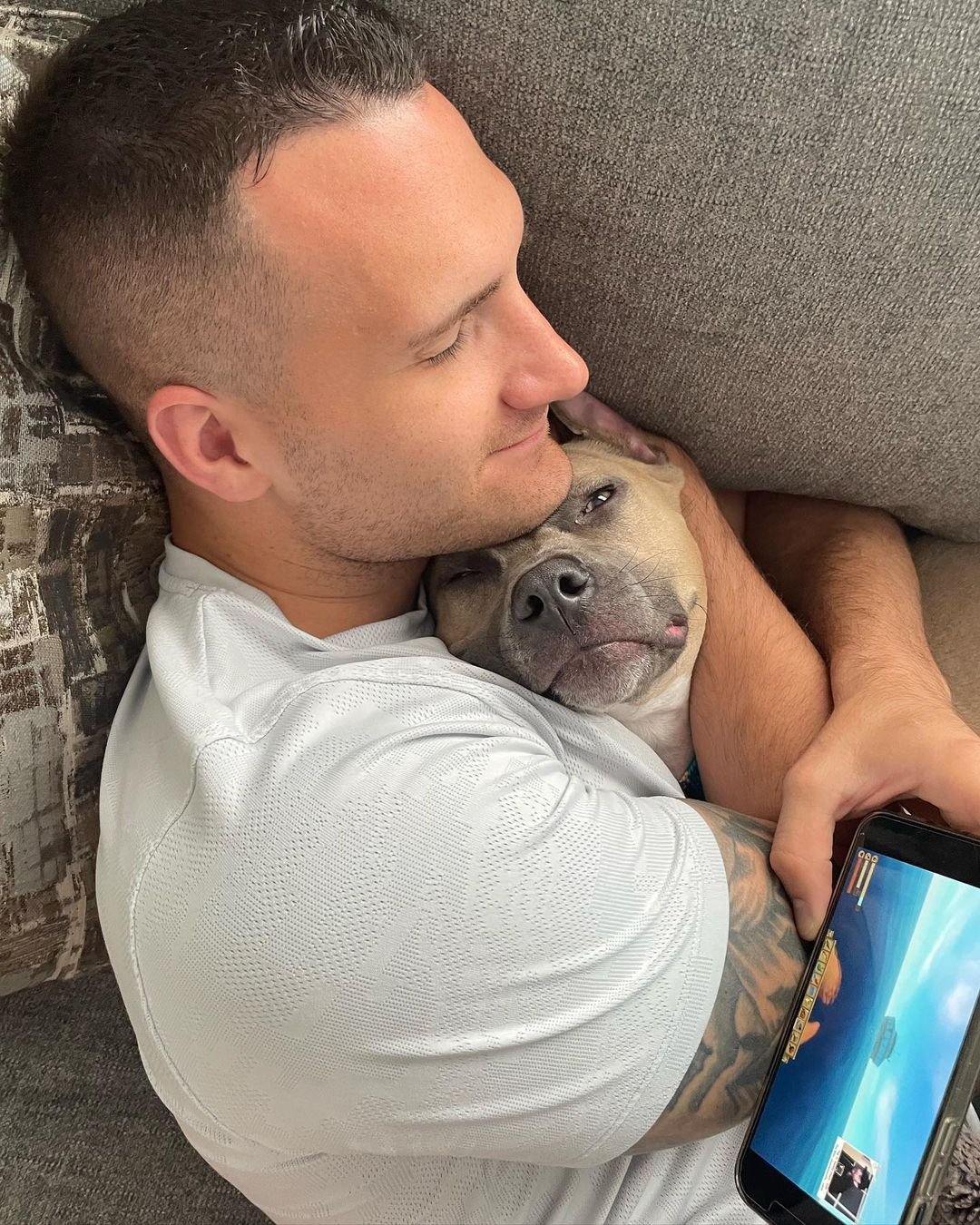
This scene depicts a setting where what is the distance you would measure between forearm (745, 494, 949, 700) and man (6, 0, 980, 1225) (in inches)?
0.8

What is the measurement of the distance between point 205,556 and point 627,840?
85cm

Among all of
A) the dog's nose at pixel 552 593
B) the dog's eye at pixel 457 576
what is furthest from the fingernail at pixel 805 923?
the dog's eye at pixel 457 576

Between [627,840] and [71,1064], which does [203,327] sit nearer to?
[627,840]

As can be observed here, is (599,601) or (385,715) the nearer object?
(385,715)

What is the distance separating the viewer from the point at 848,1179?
108 cm

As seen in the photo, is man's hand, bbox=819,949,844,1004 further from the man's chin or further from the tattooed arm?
the man's chin

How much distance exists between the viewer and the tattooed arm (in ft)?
3.85

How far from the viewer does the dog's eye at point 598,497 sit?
1.71 metres

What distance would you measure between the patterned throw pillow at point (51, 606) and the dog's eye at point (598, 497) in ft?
2.53

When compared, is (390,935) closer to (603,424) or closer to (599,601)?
(599,601)

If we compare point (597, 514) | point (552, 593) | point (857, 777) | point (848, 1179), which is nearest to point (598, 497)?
point (597, 514)

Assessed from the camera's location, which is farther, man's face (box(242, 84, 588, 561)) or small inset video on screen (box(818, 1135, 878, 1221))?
man's face (box(242, 84, 588, 561))

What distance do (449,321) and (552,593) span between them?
0.45 metres

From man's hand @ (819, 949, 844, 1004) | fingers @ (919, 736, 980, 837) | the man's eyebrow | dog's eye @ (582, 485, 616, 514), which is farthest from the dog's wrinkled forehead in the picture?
man's hand @ (819, 949, 844, 1004)
